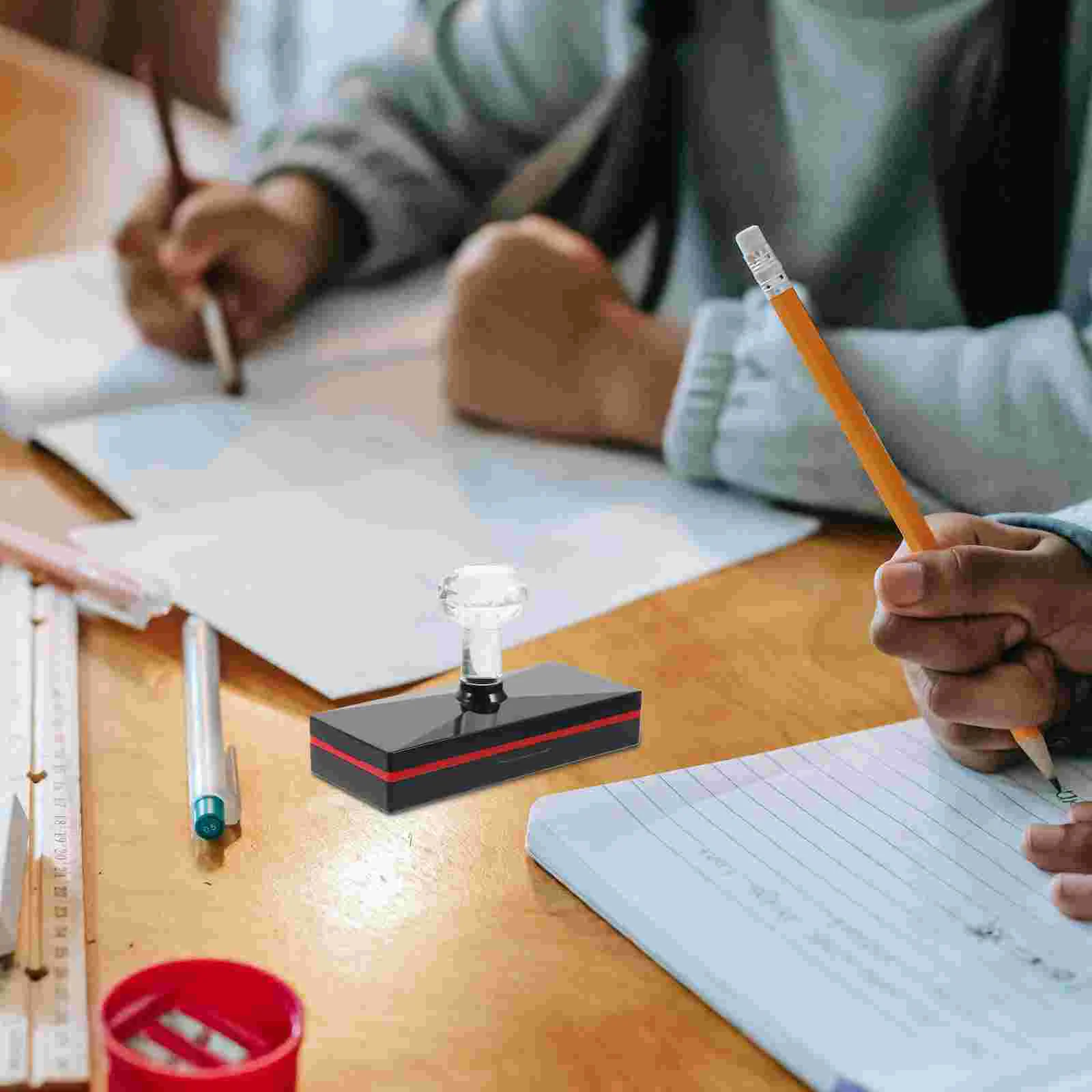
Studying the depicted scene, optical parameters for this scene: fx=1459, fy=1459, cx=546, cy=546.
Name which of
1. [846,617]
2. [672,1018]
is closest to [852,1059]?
[672,1018]

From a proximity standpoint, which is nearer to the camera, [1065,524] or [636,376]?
[1065,524]

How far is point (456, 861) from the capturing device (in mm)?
425

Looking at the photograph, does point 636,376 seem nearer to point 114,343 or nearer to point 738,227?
point 738,227

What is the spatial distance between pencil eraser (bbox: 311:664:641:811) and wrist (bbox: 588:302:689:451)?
0.99 ft

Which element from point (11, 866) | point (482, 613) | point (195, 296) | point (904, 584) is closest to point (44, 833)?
point (11, 866)

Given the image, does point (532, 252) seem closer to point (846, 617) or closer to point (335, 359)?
point (335, 359)

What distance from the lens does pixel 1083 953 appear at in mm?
375

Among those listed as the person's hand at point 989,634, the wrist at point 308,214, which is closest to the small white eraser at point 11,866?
the person's hand at point 989,634

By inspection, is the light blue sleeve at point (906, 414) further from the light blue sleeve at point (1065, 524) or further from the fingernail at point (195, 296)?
the fingernail at point (195, 296)

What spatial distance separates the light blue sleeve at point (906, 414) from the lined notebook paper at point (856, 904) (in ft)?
0.73

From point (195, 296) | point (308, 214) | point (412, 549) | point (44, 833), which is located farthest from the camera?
point (308, 214)

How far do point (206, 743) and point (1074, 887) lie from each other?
266mm

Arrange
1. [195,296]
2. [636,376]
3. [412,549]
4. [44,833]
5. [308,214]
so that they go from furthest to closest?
[308,214], [195,296], [636,376], [412,549], [44,833]

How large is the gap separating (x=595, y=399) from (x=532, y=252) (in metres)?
0.11
